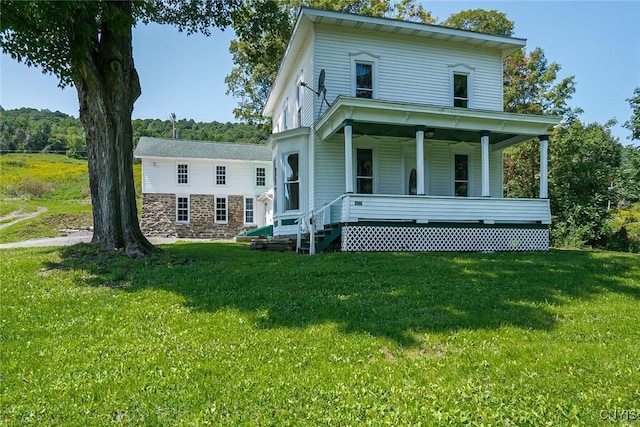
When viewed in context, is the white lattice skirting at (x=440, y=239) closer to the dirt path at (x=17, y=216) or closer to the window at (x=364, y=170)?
the window at (x=364, y=170)

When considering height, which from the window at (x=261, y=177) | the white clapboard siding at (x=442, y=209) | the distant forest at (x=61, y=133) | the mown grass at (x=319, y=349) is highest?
the distant forest at (x=61, y=133)

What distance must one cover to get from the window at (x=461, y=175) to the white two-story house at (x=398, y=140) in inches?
1.8

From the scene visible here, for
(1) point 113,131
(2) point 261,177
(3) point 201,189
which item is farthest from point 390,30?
(3) point 201,189

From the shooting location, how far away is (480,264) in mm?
8344

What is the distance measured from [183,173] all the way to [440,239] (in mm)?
19707

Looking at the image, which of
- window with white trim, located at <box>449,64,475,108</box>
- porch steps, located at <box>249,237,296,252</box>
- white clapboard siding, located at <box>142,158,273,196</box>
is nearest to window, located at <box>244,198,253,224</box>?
white clapboard siding, located at <box>142,158,273,196</box>

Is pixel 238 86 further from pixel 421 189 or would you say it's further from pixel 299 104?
pixel 421 189

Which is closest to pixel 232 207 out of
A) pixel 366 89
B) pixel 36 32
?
pixel 366 89

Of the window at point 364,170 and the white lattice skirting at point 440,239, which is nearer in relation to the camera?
the white lattice skirting at point 440,239

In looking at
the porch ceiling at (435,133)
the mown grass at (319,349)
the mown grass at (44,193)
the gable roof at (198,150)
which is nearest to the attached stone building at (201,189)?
the gable roof at (198,150)

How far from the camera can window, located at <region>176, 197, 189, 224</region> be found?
25906 millimetres

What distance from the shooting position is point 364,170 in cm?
1381

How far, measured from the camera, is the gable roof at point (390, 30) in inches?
504

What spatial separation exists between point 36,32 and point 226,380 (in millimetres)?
7913
